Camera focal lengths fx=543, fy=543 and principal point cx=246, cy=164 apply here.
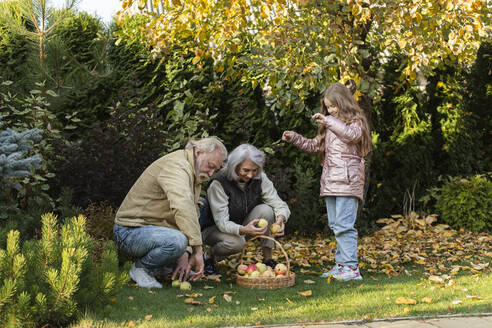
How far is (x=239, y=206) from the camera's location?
4.18 m

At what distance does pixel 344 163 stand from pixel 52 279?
237 centimetres

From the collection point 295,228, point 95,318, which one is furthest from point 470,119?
point 95,318

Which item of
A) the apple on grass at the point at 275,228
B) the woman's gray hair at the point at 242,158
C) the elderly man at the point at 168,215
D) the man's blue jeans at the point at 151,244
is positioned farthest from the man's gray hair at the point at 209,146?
the apple on grass at the point at 275,228

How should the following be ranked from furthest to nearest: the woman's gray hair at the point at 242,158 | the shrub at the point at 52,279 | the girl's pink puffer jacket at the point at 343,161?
1. the girl's pink puffer jacket at the point at 343,161
2. the woman's gray hair at the point at 242,158
3. the shrub at the point at 52,279

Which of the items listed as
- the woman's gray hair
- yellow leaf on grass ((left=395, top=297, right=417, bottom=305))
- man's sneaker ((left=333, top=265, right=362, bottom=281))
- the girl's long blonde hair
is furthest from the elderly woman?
yellow leaf on grass ((left=395, top=297, right=417, bottom=305))

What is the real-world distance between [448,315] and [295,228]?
3.31 m

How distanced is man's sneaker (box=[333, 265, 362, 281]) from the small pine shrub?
308 cm

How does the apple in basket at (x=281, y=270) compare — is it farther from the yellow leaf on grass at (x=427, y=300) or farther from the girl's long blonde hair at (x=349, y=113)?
the girl's long blonde hair at (x=349, y=113)

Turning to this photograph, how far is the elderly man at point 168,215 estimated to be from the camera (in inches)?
139

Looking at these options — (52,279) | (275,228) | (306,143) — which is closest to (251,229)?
(275,228)

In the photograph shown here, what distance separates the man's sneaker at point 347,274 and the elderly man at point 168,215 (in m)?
1.14

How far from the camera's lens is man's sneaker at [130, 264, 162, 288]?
372 centimetres

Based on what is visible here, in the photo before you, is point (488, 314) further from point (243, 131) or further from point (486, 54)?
point (486, 54)

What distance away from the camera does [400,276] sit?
431cm
